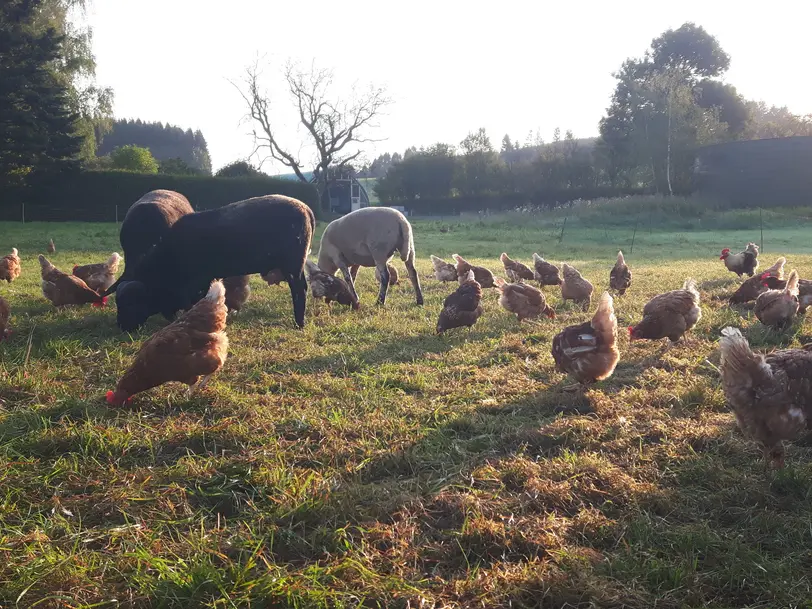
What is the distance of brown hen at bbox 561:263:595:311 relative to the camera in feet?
28.2

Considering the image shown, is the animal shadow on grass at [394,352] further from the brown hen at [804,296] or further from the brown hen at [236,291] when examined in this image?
the brown hen at [804,296]

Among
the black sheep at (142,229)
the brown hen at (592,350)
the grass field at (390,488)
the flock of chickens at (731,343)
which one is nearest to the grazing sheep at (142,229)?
the black sheep at (142,229)

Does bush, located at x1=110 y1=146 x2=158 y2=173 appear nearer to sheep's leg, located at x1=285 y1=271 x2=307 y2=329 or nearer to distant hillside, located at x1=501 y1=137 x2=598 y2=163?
distant hillside, located at x1=501 y1=137 x2=598 y2=163

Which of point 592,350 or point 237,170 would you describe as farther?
point 237,170

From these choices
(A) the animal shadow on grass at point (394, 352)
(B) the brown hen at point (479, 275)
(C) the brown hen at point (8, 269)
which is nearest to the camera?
(A) the animal shadow on grass at point (394, 352)

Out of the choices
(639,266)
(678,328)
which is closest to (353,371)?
(678,328)

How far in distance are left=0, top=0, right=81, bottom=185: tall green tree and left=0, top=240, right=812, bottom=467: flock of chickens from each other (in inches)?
963

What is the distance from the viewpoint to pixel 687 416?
4.06 metres

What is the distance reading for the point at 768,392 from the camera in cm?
326

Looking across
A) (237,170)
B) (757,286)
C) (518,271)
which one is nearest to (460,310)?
(518,271)

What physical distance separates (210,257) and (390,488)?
16.5ft

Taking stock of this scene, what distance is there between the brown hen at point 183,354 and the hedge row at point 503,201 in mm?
42396

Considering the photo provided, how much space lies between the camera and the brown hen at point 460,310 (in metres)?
6.83

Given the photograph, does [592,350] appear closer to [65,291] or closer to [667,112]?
[65,291]
